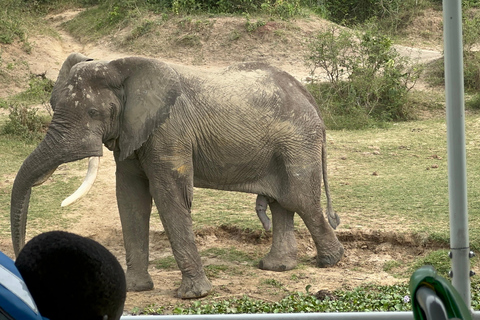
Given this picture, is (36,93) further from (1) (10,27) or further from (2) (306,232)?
(2) (306,232)

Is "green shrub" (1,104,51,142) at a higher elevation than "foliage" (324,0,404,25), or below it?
below

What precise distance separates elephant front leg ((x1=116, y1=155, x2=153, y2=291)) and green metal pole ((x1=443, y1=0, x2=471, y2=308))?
2578 mm

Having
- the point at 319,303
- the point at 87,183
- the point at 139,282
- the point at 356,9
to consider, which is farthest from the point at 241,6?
the point at 319,303

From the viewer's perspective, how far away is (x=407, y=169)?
689cm

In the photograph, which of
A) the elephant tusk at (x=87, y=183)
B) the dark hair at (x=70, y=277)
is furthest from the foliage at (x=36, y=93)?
the dark hair at (x=70, y=277)

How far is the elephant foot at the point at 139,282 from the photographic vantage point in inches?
172

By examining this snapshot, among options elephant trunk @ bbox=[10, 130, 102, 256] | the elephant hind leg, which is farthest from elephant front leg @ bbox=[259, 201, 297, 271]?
elephant trunk @ bbox=[10, 130, 102, 256]

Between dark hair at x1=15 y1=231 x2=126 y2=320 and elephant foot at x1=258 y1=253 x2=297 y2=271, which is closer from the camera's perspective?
dark hair at x1=15 y1=231 x2=126 y2=320

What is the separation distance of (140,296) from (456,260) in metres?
2.50

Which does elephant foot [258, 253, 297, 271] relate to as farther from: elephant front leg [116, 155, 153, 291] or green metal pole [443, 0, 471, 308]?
green metal pole [443, 0, 471, 308]

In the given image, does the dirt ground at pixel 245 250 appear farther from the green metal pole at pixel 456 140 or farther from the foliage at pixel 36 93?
the foliage at pixel 36 93

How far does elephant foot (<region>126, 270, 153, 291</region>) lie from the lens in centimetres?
436

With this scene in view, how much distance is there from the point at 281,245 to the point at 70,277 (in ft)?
13.3

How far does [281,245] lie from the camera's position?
15.6 ft
